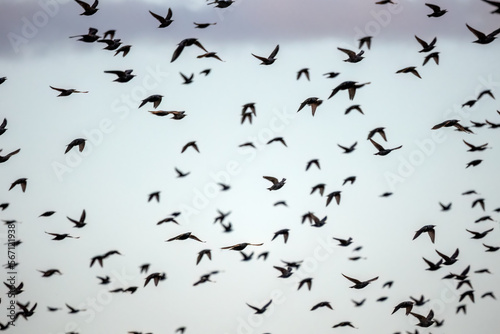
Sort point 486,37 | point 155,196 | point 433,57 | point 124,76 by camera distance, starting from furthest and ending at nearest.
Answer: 1. point 155,196
2. point 433,57
3. point 124,76
4. point 486,37

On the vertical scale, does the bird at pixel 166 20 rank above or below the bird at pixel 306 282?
above

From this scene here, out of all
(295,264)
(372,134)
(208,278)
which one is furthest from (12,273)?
(372,134)

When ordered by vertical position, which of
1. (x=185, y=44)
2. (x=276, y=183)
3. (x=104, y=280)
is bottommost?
(x=104, y=280)

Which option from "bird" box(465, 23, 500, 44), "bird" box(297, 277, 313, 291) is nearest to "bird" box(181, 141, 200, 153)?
"bird" box(297, 277, 313, 291)

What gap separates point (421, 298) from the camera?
24078 millimetres

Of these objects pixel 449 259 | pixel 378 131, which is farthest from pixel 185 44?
pixel 449 259

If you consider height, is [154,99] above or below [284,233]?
above

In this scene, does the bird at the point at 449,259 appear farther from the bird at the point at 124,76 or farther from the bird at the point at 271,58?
the bird at the point at 124,76

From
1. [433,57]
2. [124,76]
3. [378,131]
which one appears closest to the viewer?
[124,76]

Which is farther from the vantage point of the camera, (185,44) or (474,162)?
(474,162)

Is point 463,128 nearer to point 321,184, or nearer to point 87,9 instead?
point 321,184

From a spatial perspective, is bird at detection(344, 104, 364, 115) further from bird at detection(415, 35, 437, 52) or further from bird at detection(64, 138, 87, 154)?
bird at detection(64, 138, 87, 154)

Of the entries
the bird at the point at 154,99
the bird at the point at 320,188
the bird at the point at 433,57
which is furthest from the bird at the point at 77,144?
the bird at the point at 433,57

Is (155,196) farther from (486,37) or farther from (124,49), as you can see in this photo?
(486,37)
